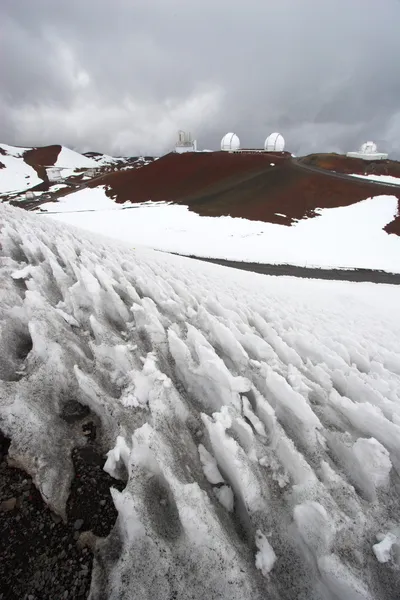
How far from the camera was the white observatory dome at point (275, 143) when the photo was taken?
8069 centimetres

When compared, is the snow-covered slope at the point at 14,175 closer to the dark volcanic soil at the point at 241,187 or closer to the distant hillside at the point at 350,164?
the dark volcanic soil at the point at 241,187

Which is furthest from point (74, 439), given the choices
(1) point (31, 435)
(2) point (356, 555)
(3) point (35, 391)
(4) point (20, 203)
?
(4) point (20, 203)

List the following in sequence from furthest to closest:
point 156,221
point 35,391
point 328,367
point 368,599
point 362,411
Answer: point 156,221 < point 328,367 < point 362,411 < point 35,391 < point 368,599

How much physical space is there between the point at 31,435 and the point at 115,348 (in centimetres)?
193

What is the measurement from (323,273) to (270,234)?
11615mm

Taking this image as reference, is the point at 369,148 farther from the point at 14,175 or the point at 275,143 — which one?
the point at 14,175

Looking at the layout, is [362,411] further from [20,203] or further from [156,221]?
[20,203]

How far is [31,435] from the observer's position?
3945mm

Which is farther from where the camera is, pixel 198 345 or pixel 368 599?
pixel 198 345

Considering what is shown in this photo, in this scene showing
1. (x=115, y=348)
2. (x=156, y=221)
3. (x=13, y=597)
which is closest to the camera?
(x=13, y=597)

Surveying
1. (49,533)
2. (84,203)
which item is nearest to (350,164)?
(84,203)

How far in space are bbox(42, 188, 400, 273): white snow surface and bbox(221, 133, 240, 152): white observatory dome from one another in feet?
143

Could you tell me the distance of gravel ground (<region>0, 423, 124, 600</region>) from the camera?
2792 millimetres

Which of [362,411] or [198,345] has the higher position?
[198,345]
